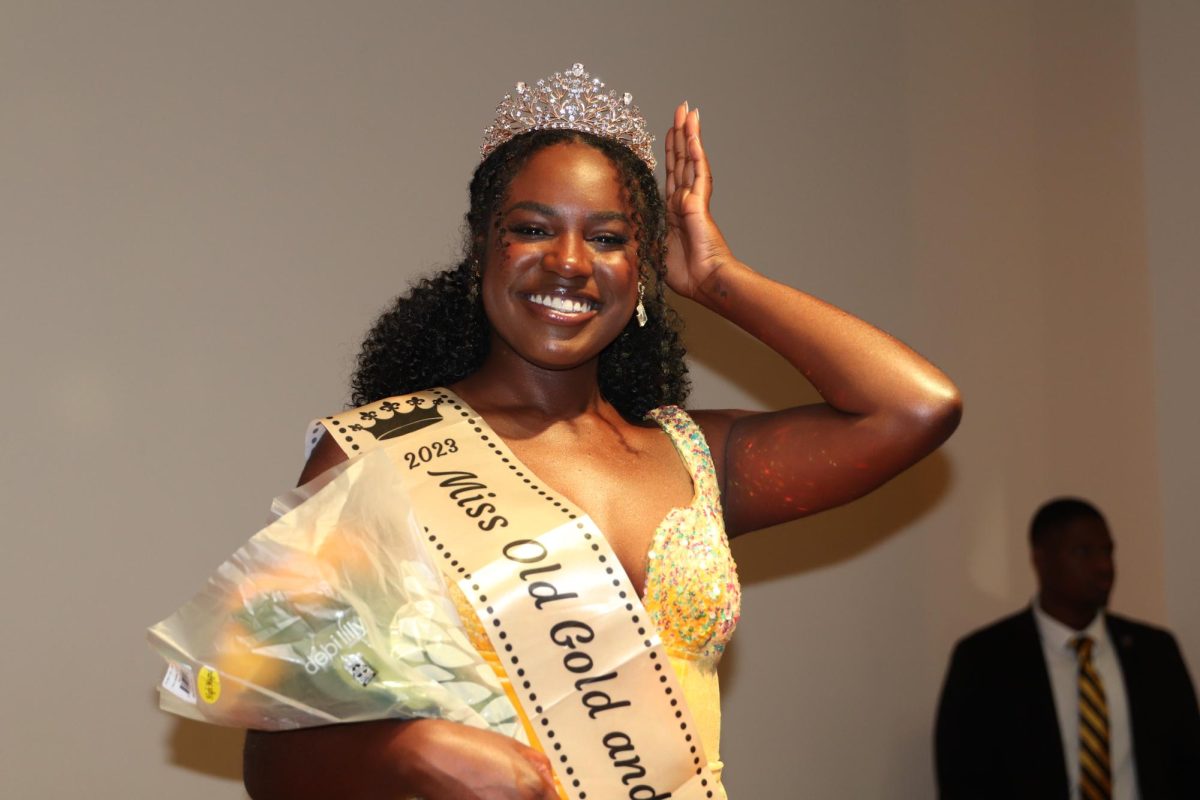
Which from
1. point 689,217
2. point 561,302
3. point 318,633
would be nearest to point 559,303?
point 561,302

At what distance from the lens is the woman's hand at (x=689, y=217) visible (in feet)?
6.84

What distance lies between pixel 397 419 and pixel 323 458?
130 mm

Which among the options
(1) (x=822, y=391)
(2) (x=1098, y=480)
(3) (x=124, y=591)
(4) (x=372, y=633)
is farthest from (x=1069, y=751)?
(4) (x=372, y=633)

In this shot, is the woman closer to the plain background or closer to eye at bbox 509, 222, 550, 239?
eye at bbox 509, 222, 550, 239

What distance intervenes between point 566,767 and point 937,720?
2.24 m

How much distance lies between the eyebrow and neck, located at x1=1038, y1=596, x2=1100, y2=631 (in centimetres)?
238

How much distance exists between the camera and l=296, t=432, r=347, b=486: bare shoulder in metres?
1.75

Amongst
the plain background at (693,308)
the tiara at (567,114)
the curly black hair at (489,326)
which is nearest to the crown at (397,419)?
the curly black hair at (489,326)

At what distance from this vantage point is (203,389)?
2809mm

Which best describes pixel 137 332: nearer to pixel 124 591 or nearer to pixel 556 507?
pixel 124 591

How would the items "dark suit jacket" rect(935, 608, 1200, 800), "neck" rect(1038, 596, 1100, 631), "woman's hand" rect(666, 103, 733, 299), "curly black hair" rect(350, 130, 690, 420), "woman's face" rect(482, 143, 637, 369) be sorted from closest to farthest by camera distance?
"woman's face" rect(482, 143, 637, 369), "curly black hair" rect(350, 130, 690, 420), "woman's hand" rect(666, 103, 733, 299), "dark suit jacket" rect(935, 608, 1200, 800), "neck" rect(1038, 596, 1100, 631)

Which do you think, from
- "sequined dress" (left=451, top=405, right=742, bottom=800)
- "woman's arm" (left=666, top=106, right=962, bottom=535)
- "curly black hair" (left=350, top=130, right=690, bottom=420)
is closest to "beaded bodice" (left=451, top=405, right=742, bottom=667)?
"sequined dress" (left=451, top=405, right=742, bottom=800)

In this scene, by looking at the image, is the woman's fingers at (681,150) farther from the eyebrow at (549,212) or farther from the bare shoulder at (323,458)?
the bare shoulder at (323,458)

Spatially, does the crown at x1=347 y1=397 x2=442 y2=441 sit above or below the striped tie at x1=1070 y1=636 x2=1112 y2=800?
above
